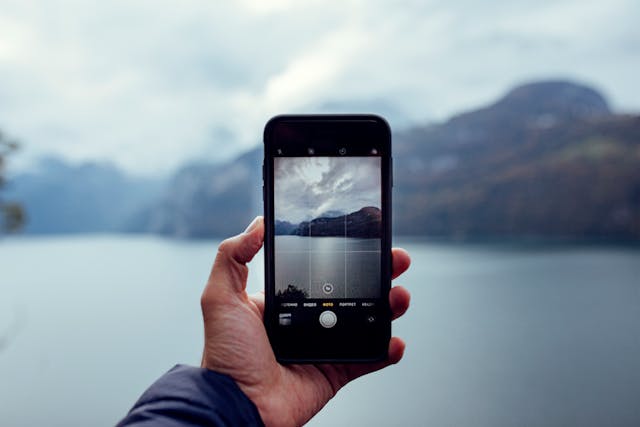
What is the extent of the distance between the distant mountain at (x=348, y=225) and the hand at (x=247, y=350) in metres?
0.10

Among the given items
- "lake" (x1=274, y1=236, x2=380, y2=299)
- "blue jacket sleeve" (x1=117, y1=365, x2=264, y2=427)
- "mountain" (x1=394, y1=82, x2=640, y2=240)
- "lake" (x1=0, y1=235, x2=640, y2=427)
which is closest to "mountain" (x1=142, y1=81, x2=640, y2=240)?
"mountain" (x1=394, y1=82, x2=640, y2=240)

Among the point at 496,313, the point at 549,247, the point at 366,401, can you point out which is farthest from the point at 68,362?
the point at 549,247

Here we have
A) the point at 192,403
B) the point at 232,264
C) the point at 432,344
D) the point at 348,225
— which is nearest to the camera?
the point at 192,403

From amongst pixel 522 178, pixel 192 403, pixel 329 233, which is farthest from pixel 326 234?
pixel 522 178

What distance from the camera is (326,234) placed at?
1.13 meters

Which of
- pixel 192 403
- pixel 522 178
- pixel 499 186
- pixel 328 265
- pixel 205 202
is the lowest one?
pixel 192 403

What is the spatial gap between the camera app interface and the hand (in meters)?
0.08

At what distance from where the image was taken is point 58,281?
1090 inches

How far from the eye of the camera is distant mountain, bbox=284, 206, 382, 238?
3.70ft

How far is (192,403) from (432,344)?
14355 mm

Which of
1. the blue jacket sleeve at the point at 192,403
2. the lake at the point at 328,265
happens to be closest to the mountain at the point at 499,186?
the lake at the point at 328,265

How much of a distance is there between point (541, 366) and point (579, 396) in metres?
2.16

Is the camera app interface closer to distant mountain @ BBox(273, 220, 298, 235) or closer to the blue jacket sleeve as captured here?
distant mountain @ BBox(273, 220, 298, 235)

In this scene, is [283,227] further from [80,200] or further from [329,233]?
[80,200]
